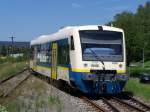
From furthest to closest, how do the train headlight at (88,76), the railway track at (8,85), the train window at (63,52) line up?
the railway track at (8,85), the train window at (63,52), the train headlight at (88,76)

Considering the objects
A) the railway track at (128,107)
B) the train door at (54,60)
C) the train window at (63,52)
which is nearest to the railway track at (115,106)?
the railway track at (128,107)

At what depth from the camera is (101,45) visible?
2061 centimetres

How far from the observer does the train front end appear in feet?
65.9

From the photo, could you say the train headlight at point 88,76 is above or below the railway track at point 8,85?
above

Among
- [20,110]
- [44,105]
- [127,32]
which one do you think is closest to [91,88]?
[44,105]

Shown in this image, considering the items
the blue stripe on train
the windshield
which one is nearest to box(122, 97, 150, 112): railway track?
the blue stripe on train

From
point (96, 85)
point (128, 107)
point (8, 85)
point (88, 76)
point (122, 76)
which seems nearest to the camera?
point (128, 107)

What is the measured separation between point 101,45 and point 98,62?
828 mm

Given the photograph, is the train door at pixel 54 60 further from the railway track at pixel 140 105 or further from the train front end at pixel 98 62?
the railway track at pixel 140 105

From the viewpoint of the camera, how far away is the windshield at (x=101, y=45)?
20.4 metres

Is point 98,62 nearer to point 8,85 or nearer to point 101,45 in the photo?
point 101,45

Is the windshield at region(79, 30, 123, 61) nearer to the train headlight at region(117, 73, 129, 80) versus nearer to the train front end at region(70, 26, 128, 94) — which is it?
the train front end at region(70, 26, 128, 94)

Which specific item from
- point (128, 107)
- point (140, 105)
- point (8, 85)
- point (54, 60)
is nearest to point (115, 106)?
point (128, 107)

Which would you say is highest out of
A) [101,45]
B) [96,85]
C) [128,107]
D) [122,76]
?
[101,45]
